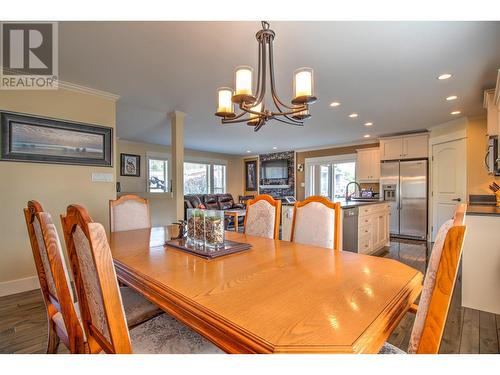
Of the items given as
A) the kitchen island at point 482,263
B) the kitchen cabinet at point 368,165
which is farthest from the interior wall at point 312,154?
the kitchen island at point 482,263

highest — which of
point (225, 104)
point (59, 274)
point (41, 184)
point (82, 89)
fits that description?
point (82, 89)

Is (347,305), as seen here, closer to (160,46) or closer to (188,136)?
(160,46)

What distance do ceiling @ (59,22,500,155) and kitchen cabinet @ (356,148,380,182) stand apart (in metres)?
1.99

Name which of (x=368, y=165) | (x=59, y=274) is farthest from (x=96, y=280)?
(x=368, y=165)

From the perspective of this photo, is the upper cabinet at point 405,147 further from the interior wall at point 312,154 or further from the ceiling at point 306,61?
the ceiling at point 306,61

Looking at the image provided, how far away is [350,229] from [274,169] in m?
5.20

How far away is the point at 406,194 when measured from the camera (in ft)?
17.3

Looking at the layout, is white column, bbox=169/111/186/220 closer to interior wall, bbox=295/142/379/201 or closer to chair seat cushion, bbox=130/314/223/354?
chair seat cushion, bbox=130/314/223/354

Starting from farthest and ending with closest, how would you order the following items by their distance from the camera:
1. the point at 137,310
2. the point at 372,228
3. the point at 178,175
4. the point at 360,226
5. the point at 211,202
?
the point at 211,202
the point at 372,228
the point at 178,175
the point at 360,226
the point at 137,310

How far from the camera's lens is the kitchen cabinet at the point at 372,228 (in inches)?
141

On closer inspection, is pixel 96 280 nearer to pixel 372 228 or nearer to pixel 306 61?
pixel 306 61

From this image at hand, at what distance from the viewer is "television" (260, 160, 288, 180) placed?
26.7 ft

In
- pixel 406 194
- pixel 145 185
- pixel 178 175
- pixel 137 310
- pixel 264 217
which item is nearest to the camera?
pixel 137 310

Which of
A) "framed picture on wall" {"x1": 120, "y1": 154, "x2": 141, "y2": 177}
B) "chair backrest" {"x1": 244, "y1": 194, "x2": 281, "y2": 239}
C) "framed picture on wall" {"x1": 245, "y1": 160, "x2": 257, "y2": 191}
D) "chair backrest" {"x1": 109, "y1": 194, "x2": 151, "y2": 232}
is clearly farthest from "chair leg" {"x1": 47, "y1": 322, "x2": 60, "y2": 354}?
"framed picture on wall" {"x1": 245, "y1": 160, "x2": 257, "y2": 191}
